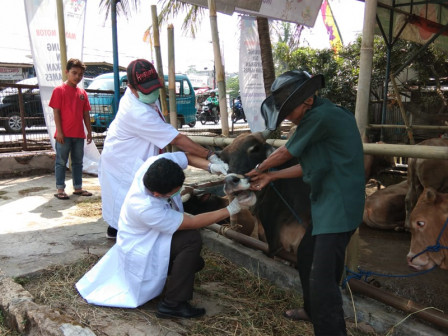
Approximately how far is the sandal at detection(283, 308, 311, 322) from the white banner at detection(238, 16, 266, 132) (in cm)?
597

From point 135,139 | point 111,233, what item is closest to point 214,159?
point 135,139

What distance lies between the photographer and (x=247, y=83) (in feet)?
28.3

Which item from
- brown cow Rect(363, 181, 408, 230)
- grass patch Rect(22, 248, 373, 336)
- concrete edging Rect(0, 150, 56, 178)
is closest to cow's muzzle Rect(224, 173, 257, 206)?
grass patch Rect(22, 248, 373, 336)

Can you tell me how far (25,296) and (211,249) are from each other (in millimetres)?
1738

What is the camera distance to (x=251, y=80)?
28.2ft

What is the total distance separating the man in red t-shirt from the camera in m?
5.51

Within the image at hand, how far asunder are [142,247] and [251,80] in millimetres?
6541

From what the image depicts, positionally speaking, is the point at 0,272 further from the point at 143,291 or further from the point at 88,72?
the point at 88,72

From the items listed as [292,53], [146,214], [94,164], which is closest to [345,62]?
[292,53]

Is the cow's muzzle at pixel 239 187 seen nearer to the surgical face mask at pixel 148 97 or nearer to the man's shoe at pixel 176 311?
the man's shoe at pixel 176 311

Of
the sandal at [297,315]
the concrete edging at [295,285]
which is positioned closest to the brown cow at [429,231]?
the concrete edging at [295,285]

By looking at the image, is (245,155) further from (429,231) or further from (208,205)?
(208,205)

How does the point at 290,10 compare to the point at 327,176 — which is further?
the point at 290,10

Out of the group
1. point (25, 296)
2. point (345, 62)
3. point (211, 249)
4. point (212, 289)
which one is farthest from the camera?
point (345, 62)
